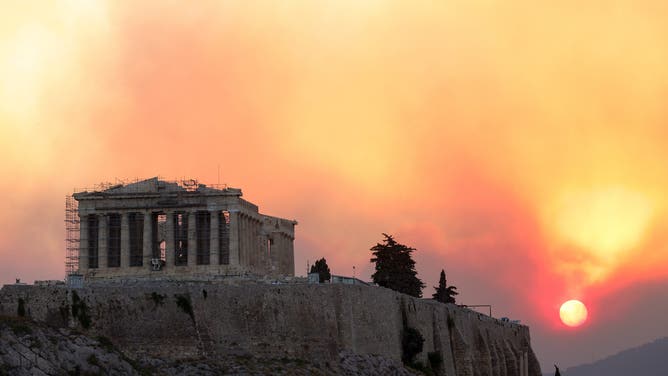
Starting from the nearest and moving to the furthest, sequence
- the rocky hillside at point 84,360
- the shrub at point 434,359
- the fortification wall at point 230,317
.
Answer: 1. the rocky hillside at point 84,360
2. the fortification wall at point 230,317
3. the shrub at point 434,359

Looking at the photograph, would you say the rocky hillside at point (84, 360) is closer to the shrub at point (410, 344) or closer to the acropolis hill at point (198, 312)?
the acropolis hill at point (198, 312)

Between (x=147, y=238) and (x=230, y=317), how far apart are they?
2811 centimetres

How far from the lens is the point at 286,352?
97.4m

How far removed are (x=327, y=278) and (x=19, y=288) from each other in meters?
38.4

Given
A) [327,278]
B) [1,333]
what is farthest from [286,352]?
[327,278]

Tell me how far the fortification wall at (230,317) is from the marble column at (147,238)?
67.0ft

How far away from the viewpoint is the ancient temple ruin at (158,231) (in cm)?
12188

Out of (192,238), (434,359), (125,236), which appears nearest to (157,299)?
(125,236)

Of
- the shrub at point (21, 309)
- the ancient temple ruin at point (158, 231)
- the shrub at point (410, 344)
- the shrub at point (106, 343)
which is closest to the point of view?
the shrub at point (106, 343)

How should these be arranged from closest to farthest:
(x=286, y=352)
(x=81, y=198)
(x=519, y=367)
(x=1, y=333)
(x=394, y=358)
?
(x=1, y=333) < (x=286, y=352) < (x=394, y=358) < (x=81, y=198) < (x=519, y=367)

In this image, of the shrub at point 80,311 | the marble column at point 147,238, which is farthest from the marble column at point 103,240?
the shrub at point 80,311

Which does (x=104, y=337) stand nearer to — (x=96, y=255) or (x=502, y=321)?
(x=96, y=255)

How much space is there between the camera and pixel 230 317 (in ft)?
312

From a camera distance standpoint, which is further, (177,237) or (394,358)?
(177,237)
